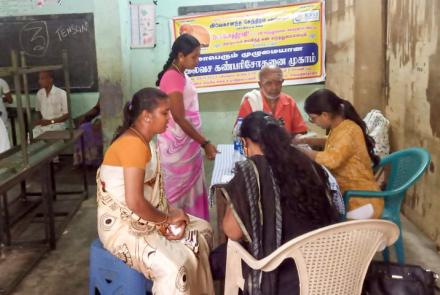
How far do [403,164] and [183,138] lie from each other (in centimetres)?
140

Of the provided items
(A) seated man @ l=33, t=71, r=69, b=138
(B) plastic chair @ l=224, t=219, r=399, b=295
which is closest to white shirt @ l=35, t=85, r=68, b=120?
(A) seated man @ l=33, t=71, r=69, b=138

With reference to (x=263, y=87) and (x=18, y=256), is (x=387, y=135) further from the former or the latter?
(x=18, y=256)

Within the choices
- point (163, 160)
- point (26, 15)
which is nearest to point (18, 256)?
point (163, 160)

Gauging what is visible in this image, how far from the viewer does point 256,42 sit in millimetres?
5289

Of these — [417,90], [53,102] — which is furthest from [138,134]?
[53,102]

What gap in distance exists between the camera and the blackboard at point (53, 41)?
20.3ft

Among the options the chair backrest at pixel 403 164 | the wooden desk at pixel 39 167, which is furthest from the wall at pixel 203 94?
the chair backrest at pixel 403 164

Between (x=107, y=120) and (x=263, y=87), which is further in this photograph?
(x=107, y=120)

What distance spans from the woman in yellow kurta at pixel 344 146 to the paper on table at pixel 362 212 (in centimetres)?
2

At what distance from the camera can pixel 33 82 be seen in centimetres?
635

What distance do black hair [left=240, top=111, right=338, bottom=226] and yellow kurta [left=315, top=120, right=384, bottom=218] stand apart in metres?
0.68

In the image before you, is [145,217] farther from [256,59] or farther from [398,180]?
[256,59]

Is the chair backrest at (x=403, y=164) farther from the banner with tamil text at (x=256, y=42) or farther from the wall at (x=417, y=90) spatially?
the banner with tamil text at (x=256, y=42)

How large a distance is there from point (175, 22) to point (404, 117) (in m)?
2.52
